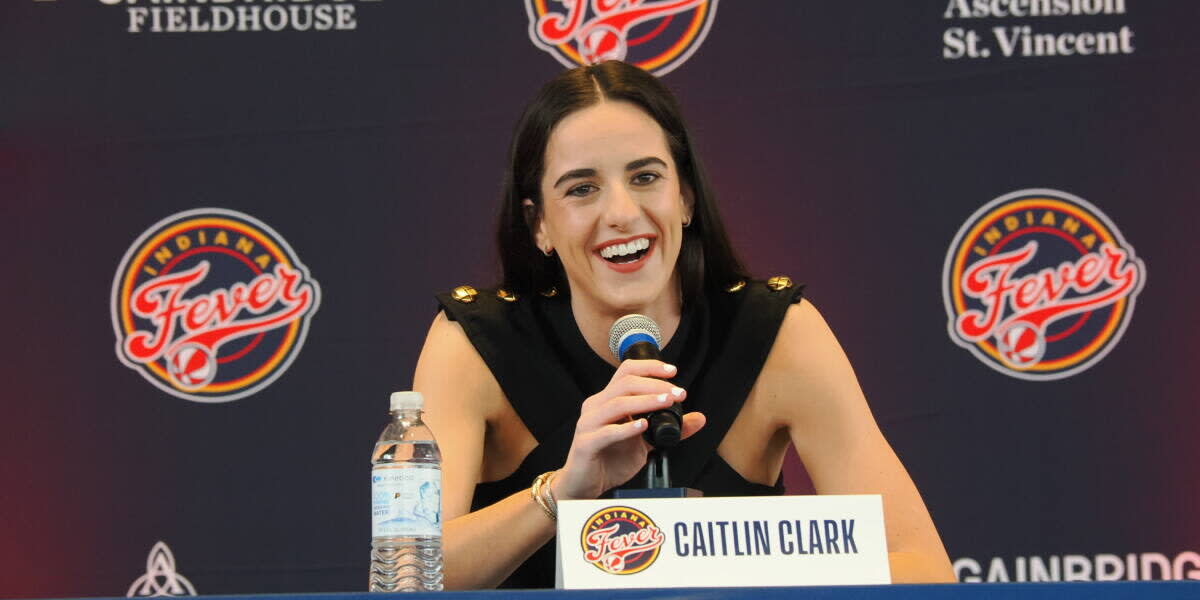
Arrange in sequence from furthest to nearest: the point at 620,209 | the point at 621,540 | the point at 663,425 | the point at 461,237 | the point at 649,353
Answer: the point at 461,237 < the point at 620,209 < the point at 649,353 < the point at 663,425 < the point at 621,540

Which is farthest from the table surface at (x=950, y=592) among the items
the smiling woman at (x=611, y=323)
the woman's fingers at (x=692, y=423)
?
the smiling woman at (x=611, y=323)

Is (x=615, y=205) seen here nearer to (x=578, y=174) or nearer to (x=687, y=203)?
(x=578, y=174)

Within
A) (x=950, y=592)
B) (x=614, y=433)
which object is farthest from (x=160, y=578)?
(x=950, y=592)

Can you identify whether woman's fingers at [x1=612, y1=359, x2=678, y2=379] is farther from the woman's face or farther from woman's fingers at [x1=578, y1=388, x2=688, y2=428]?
the woman's face

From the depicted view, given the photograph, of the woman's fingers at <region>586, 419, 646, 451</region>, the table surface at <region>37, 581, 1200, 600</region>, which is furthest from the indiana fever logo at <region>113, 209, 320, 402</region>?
the table surface at <region>37, 581, 1200, 600</region>

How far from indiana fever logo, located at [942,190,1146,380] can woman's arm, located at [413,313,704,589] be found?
1038 mm

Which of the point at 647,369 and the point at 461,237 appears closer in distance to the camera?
the point at 647,369

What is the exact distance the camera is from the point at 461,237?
271cm

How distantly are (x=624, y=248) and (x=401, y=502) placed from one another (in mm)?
667

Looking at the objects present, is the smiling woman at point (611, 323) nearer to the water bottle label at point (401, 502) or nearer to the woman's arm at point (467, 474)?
the woman's arm at point (467, 474)

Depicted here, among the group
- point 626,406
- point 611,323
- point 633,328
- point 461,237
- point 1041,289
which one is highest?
point 461,237

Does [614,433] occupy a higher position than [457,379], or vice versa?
[457,379]

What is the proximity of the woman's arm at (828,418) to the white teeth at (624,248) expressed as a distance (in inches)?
10.1

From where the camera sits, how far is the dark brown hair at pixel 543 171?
1.95m
